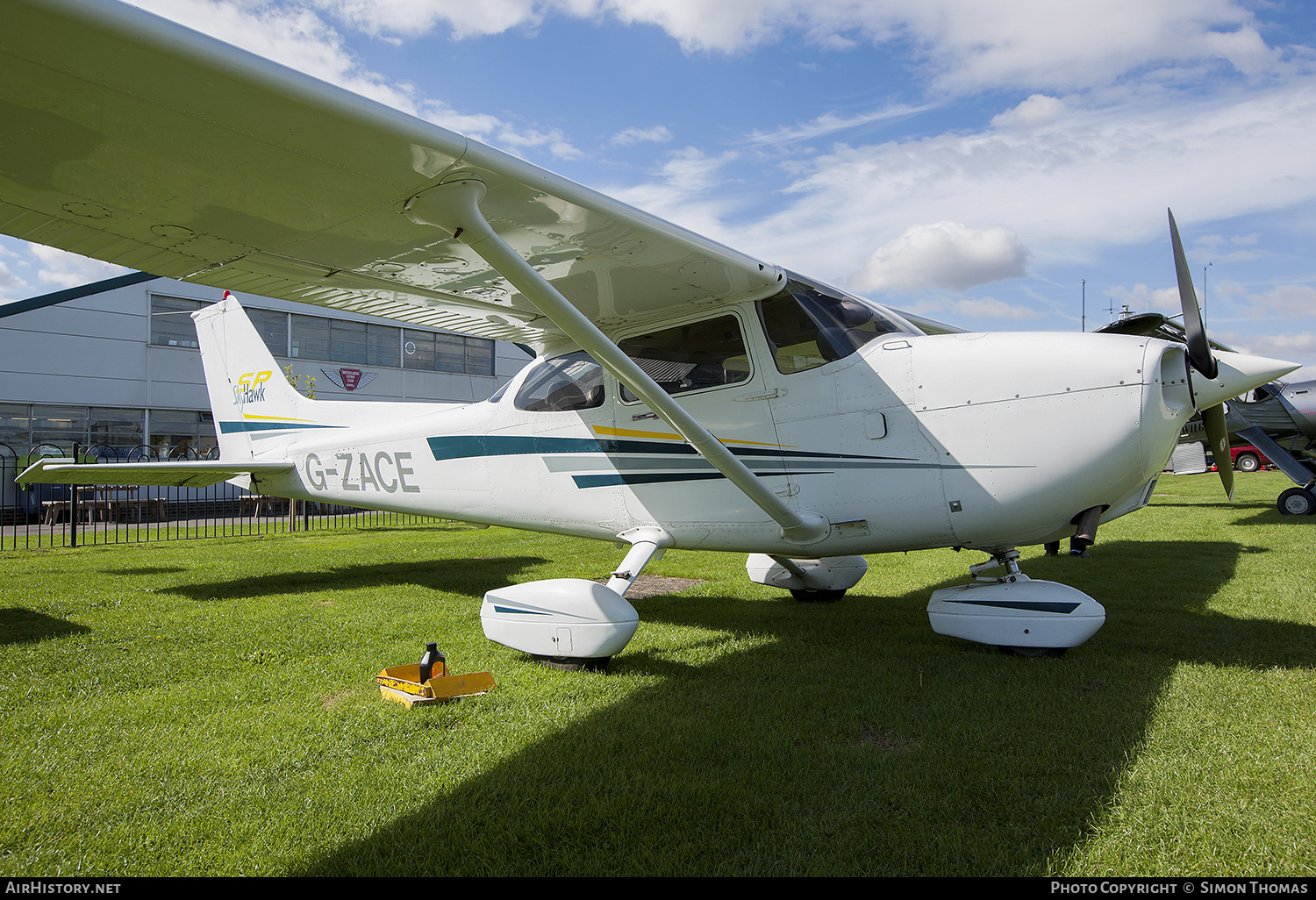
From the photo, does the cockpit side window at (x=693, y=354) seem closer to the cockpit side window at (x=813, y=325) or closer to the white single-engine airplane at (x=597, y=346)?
the white single-engine airplane at (x=597, y=346)

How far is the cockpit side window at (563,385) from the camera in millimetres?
5277

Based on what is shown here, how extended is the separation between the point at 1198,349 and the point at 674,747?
349 cm

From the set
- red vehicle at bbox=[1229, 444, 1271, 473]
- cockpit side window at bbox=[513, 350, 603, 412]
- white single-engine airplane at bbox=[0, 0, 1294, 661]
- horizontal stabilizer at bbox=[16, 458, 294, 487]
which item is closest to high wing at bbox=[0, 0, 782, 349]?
white single-engine airplane at bbox=[0, 0, 1294, 661]

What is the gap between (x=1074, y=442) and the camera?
3822mm

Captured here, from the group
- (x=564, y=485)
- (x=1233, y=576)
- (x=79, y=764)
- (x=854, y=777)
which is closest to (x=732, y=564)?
(x=564, y=485)

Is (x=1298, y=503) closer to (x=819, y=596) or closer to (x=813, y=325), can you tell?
(x=819, y=596)

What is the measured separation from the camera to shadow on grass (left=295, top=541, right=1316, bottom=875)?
2279 mm

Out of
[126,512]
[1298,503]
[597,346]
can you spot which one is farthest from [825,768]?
[126,512]

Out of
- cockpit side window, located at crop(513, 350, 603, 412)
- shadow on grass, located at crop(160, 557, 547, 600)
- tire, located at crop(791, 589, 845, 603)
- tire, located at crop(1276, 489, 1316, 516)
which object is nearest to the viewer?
cockpit side window, located at crop(513, 350, 603, 412)

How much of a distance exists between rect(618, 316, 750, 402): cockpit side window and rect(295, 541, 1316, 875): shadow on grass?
1795 mm

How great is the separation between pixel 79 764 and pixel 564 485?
318 cm

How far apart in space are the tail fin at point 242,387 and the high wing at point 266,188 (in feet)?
12.6

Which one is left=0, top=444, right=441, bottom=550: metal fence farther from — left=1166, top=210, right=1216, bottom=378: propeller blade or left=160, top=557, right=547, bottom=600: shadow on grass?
left=1166, top=210, right=1216, bottom=378: propeller blade

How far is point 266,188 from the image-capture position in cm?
316
